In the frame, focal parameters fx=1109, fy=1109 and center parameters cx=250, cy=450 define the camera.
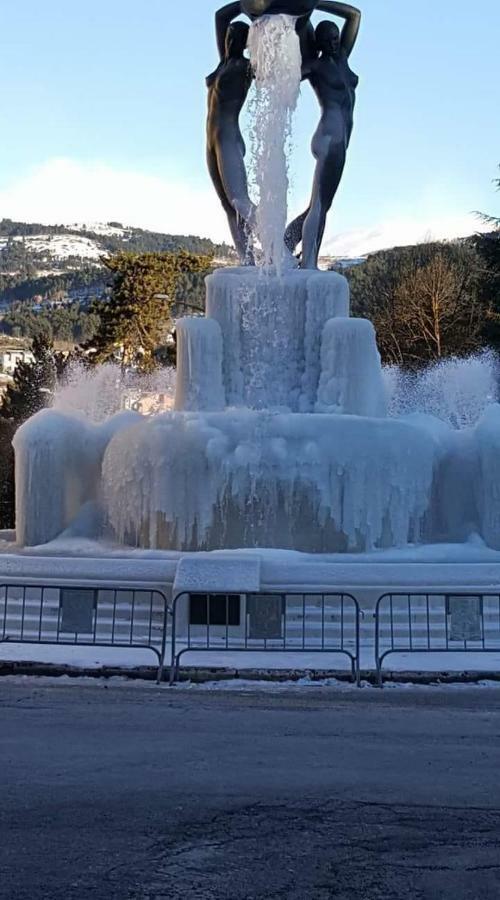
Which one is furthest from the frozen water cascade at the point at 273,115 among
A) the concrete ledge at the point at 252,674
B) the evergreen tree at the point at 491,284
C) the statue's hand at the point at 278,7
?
the evergreen tree at the point at 491,284

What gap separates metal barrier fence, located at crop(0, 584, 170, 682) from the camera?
31.1 feet

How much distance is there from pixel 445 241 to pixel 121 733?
165 ft

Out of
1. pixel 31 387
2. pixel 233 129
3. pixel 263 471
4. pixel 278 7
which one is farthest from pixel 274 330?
pixel 31 387

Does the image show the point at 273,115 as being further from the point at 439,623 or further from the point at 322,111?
the point at 439,623

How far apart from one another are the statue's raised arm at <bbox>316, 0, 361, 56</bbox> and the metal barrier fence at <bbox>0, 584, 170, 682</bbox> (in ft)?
36.8

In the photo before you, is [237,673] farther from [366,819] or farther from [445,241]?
[445,241]

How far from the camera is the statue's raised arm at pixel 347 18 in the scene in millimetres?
18047

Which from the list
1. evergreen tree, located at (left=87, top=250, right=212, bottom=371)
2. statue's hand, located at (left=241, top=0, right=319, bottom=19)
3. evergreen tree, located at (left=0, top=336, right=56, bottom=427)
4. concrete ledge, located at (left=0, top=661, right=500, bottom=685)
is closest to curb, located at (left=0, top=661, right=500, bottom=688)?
concrete ledge, located at (left=0, top=661, right=500, bottom=685)

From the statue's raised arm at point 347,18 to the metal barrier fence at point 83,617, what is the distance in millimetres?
11212

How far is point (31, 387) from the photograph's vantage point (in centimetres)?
4650

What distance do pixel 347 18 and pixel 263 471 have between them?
9.37m

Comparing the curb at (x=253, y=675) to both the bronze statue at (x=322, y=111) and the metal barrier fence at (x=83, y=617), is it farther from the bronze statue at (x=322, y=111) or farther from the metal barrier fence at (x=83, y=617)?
the bronze statue at (x=322, y=111)

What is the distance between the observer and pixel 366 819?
439cm

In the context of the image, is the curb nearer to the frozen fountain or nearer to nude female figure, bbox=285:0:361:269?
the frozen fountain
